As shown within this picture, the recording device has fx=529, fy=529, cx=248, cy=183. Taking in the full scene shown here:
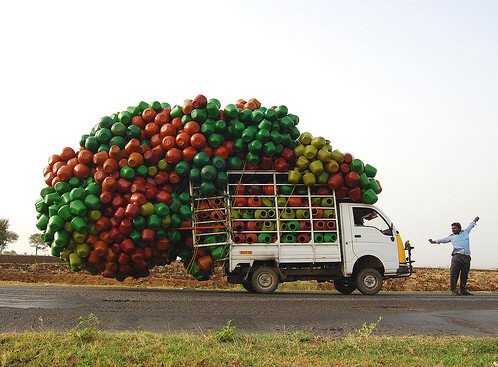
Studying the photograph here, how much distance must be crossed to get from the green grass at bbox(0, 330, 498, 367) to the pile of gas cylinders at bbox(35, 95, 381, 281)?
7.38 metres

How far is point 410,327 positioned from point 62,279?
59.3 feet

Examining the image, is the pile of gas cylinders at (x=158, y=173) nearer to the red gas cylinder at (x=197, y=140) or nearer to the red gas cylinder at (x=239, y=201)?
the red gas cylinder at (x=197, y=140)

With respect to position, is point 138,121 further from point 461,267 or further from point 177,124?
point 461,267

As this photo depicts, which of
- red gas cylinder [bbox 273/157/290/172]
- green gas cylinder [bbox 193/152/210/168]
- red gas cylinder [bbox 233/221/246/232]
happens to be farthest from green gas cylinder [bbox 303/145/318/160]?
green gas cylinder [bbox 193/152/210/168]

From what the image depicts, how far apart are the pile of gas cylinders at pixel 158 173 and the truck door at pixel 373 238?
733 mm

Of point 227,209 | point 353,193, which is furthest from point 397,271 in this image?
point 227,209

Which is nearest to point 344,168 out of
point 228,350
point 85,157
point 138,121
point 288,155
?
point 288,155

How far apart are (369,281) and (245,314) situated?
6.54m

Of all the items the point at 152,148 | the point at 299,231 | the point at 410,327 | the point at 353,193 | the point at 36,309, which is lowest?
the point at 410,327

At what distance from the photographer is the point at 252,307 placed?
10016 mm

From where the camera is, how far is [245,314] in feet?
30.2

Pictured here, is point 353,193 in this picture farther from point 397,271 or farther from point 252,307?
point 252,307

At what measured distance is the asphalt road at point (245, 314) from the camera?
7.75 meters

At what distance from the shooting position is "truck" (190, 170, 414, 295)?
1396 centimetres
